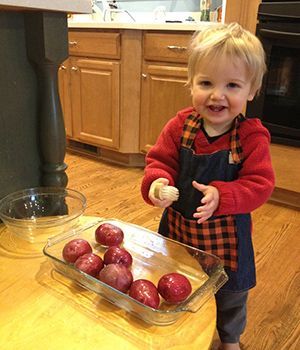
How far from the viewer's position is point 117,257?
748 millimetres

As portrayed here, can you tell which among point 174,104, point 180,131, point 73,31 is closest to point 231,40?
point 180,131

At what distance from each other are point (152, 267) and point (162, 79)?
173 cm

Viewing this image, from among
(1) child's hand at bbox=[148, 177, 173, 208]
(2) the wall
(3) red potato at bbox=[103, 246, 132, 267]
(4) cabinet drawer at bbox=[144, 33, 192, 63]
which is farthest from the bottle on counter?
(3) red potato at bbox=[103, 246, 132, 267]

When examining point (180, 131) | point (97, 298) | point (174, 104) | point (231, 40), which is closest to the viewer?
point (97, 298)

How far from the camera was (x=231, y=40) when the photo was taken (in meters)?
0.82

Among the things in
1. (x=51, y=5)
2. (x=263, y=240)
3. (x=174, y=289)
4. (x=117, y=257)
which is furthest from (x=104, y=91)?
(x=174, y=289)

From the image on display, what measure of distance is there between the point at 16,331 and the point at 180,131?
1.88ft

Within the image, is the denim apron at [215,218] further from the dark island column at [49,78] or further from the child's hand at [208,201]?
the dark island column at [49,78]

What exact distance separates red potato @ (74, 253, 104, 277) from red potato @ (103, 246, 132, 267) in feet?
0.07

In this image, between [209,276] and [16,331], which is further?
[209,276]

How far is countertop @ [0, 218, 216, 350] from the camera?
567mm

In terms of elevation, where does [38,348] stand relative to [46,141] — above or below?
below

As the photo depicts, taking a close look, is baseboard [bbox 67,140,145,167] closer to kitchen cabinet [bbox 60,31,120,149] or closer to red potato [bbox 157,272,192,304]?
kitchen cabinet [bbox 60,31,120,149]

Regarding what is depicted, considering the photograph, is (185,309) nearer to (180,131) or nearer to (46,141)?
(180,131)
